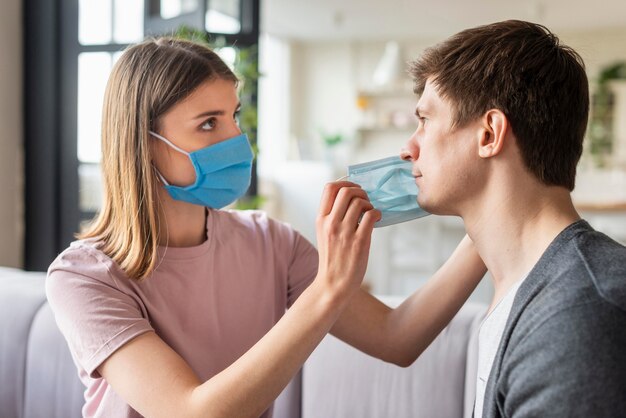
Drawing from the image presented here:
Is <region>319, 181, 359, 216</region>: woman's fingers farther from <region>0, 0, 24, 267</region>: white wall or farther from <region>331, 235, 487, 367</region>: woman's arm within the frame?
<region>0, 0, 24, 267</region>: white wall

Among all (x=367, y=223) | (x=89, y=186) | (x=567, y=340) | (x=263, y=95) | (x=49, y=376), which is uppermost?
(x=263, y=95)

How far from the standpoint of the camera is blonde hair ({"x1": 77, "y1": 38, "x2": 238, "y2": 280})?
4.48ft

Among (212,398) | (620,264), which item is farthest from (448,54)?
(212,398)

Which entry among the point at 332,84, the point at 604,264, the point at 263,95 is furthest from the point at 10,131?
the point at 332,84

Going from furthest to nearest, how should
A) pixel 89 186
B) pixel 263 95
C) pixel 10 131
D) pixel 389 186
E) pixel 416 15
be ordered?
1. pixel 263 95
2. pixel 416 15
3. pixel 89 186
4. pixel 10 131
5. pixel 389 186

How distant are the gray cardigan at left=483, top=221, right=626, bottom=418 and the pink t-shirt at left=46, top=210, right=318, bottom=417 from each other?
0.61m

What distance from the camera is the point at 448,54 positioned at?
1196 mm

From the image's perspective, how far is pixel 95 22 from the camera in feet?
13.9

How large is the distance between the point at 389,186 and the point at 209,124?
0.40m

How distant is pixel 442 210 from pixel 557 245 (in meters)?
0.23

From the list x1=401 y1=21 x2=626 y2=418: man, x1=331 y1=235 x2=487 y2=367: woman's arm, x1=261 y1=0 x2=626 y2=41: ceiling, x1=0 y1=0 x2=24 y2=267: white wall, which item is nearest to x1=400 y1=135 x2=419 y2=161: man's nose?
x1=401 y1=21 x2=626 y2=418: man

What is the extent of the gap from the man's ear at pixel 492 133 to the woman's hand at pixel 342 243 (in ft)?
0.68

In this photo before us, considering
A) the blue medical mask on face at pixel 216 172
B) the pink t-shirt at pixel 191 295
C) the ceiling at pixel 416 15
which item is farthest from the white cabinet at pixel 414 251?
the blue medical mask on face at pixel 216 172

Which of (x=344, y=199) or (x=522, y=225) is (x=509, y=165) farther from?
(x=344, y=199)
